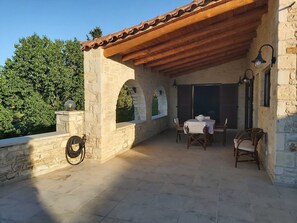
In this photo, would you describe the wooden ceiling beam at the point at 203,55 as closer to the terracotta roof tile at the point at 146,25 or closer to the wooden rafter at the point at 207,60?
the wooden rafter at the point at 207,60

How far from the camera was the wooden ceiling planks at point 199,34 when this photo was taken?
397 centimetres

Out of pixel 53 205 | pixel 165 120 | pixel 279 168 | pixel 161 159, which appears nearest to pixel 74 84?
pixel 165 120

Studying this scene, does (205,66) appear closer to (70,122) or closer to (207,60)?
(207,60)

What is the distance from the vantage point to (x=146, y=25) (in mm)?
4273

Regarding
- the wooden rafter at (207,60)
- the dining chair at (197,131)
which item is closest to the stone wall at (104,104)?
the dining chair at (197,131)

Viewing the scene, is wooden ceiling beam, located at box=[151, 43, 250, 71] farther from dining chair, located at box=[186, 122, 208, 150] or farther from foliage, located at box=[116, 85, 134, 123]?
foliage, located at box=[116, 85, 134, 123]

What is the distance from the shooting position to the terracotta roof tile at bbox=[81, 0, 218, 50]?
3838 millimetres

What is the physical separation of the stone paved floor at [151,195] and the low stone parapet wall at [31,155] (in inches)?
7.4

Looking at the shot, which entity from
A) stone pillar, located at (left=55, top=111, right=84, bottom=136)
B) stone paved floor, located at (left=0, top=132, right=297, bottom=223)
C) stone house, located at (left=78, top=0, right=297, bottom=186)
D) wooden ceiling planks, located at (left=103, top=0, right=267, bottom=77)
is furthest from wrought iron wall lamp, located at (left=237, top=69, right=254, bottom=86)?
stone pillar, located at (left=55, top=111, right=84, bottom=136)

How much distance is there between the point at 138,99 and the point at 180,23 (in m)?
3.57

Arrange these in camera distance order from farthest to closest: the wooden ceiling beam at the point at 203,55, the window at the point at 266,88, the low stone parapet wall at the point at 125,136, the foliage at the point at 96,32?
the foliage at the point at 96,32 → the wooden ceiling beam at the point at 203,55 → the low stone parapet wall at the point at 125,136 → the window at the point at 266,88

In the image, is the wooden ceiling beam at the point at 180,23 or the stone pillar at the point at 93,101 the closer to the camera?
the wooden ceiling beam at the point at 180,23

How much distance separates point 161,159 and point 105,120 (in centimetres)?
→ 157

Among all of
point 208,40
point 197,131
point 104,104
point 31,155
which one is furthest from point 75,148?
point 208,40
